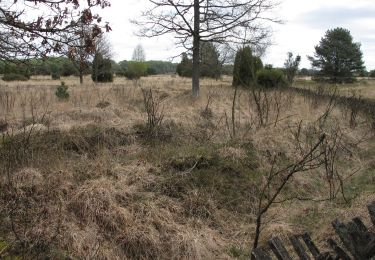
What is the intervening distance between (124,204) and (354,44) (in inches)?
1562

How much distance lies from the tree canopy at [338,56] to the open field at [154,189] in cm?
3223

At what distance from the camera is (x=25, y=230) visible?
466 cm

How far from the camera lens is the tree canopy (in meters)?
40.1

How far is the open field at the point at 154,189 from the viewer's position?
495 cm

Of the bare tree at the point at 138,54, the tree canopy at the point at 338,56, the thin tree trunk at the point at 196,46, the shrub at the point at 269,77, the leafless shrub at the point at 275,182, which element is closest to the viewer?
the leafless shrub at the point at 275,182

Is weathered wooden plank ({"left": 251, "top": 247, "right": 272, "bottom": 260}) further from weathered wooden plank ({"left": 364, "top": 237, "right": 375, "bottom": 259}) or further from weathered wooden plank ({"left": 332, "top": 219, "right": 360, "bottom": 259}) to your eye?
weathered wooden plank ({"left": 364, "top": 237, "right": 375, "bottom": 259})

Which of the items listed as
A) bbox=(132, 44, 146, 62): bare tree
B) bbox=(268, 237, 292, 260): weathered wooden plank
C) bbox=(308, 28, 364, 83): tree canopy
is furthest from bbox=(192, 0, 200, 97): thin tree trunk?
bbox=(132, 44, 146, 62): bare tree

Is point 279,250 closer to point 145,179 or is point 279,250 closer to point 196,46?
point 145,179

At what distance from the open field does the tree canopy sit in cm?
3223

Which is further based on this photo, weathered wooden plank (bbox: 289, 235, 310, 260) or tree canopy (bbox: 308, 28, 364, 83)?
tree canopy (bbox: 308, 28, 364, 83)

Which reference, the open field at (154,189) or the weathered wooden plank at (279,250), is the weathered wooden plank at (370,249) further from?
the open field at (154,189)

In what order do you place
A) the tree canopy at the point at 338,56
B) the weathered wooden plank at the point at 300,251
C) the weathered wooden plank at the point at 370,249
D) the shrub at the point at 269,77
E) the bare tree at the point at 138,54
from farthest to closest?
the bare tree at the point at 138,54
the tree canopy at the point at 338,56
the shrub at the point at 269,77
the weathered wooden plank at the point at 300,251
the weathered wooden plank at the point at 370,249

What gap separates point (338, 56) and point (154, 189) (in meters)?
37.8

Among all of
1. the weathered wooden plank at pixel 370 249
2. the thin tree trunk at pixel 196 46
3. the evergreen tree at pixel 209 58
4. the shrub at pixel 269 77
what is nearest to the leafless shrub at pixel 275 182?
the weathered wooden plank at pixel 370 249
